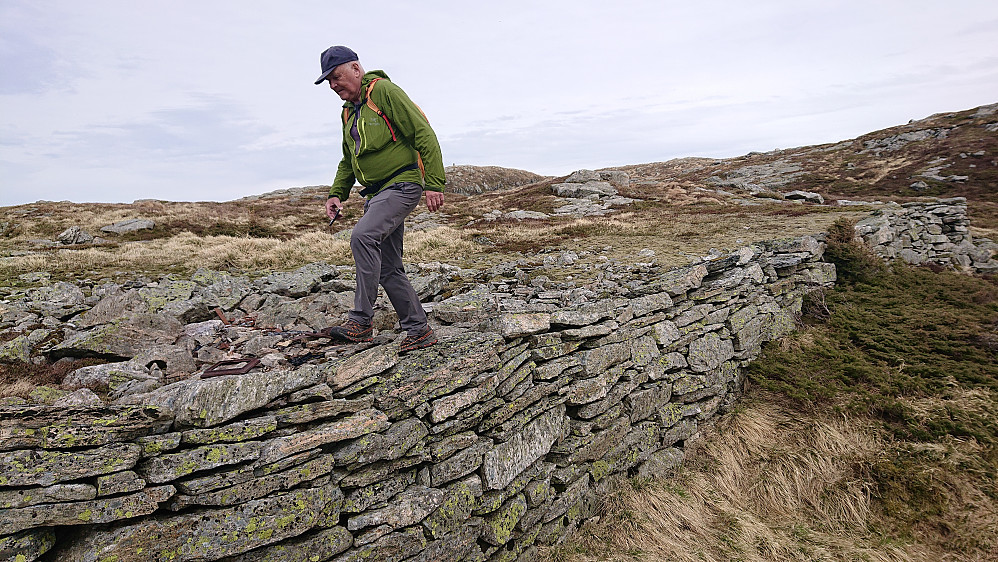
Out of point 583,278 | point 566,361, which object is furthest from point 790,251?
point 566,361

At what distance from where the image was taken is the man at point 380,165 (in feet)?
15.4

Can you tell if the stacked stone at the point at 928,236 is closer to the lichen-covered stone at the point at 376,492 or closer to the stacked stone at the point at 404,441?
the stacked stone at the point at 404,441

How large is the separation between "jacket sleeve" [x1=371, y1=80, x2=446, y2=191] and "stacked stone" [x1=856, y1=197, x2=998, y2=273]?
13.1m

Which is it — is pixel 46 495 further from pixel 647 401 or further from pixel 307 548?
pixel 647 401

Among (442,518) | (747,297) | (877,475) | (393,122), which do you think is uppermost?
(393,122)

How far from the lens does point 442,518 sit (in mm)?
4738

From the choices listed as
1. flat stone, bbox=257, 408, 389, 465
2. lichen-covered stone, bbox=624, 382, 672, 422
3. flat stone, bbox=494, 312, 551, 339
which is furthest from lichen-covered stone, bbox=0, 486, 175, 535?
lichen-covered stone, bbox=624, 382, 672, 422

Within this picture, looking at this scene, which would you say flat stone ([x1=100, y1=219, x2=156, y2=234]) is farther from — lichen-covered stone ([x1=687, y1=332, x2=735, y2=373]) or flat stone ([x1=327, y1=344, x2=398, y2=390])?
lichen-covered stone ([x1=687, y1=332, x2=735, y2=373])

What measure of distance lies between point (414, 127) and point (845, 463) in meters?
7.79

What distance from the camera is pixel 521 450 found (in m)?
5.56

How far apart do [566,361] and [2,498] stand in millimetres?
5245

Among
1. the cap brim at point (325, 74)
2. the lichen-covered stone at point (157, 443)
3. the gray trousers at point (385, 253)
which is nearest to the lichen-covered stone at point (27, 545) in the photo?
the lichen-covered stone at point (157, 443)

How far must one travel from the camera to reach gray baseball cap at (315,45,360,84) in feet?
15.0

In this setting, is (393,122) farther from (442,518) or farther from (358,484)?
(442,518)
